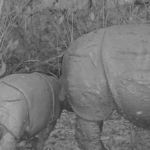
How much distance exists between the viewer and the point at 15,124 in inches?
76.1

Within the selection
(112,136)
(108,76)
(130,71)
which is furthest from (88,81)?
(112,136)

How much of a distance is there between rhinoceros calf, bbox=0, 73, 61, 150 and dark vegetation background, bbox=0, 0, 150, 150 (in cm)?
78

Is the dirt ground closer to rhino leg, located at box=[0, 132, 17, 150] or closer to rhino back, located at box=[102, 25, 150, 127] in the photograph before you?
rhino leg, located at box=[0, 132, 17, 150]

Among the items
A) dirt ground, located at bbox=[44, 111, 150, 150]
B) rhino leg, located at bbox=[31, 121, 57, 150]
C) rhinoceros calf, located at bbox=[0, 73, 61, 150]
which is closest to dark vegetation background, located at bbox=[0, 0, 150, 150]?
dirt ground, located at bbox=[44, 111, 150, 150]

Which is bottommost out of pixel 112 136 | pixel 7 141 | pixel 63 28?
pixel 112 136

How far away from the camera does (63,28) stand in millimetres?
3330

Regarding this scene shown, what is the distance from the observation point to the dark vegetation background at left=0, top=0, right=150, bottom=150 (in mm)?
3078

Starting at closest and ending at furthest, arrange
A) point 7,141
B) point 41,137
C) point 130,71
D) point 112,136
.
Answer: point 130,71 → point 7,141 → point 41,137 → point 112,136

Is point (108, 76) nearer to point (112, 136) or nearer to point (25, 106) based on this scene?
point (25, 106)

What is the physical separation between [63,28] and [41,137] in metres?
1.31

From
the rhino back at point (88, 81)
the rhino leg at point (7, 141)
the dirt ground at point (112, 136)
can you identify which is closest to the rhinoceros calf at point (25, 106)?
the rhino leg at point (7, 141)

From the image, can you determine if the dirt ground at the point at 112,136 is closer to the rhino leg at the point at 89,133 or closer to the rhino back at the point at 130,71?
the rhino leg at the point at 89,133

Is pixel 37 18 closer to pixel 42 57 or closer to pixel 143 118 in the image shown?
pixel 42 57

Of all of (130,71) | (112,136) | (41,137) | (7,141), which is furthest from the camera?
(112,136)
